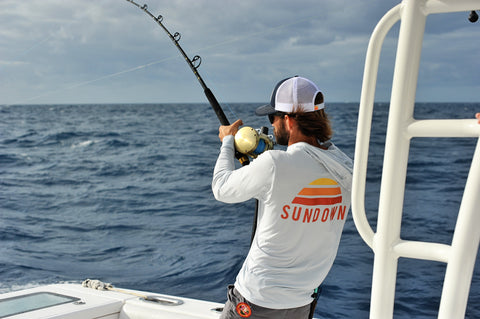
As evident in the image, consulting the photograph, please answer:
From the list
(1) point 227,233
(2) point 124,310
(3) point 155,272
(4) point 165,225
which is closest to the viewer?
(2) point 124,310

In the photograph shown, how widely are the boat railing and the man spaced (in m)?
0.43

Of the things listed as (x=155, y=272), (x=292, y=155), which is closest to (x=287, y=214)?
(x=292, y=155)

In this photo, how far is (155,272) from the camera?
5461 millimetres

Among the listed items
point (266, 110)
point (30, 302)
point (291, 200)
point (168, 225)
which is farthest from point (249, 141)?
point (168, 225)

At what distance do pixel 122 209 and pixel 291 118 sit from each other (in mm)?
8519

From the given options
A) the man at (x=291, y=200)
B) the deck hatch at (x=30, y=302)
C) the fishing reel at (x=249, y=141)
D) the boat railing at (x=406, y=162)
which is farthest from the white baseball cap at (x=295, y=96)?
the deck hatch at (x=30, y=302)

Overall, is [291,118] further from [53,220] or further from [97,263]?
[53,220]

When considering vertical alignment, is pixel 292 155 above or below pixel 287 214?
above

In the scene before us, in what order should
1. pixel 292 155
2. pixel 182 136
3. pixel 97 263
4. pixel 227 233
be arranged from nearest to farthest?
pixel 292 155 < pixel 97 263 < pixel 227 233 < pixel 182 136

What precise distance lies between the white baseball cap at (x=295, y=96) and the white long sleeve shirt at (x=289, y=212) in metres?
0.12

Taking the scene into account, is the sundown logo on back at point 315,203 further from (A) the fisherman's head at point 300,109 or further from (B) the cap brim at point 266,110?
(B) the cap brim at point 266,110

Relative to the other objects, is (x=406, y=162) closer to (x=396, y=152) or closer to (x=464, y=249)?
(x=396, y=152)

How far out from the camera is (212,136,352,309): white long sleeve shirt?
134cm

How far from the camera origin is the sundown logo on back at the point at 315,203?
1.36 metres
